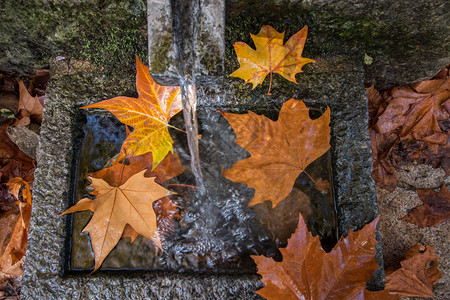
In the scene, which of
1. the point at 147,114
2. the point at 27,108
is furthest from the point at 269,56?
the point at 27,108

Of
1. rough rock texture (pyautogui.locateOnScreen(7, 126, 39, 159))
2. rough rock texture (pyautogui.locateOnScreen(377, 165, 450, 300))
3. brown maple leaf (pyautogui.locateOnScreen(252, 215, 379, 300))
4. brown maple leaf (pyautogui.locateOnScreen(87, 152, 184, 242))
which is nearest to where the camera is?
brown maple leaf (pyautogui.locateOnScreen(252, 215, 379, 300))

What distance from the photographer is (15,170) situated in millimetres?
1849

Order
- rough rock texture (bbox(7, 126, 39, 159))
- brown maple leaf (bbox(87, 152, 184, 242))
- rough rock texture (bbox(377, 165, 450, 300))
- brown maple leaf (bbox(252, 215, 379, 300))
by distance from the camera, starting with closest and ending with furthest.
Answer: brown maple leaf (bbox(252, 215, 379, 300)) < brown maple leaf (bbox(87, 152, 184, 242)) < rough rock texture (bbox(377, 165, 450, 300)) < rough rock texture (bbox(7, 126, 39, 159))

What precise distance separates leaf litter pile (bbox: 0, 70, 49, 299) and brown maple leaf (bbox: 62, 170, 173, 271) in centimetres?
74

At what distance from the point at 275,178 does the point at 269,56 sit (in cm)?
59

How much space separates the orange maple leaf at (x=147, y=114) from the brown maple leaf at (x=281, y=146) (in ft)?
1.22

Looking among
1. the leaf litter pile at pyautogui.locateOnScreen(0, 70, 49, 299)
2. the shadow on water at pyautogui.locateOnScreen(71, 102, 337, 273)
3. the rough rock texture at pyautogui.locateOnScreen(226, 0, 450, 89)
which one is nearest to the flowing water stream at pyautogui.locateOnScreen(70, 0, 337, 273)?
the shadow on water at pyautogui.locateOnScreen(71, 102, 337, 273)

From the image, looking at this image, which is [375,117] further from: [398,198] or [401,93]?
[398,198]

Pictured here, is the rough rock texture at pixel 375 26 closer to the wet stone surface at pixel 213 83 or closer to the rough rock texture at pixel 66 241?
the wet stone surface at pixel 213 83

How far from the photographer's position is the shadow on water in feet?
4.32

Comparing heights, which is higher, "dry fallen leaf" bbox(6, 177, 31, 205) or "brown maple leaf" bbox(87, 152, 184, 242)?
"brown maple leaf" bbox(87, 152, 184, 242)

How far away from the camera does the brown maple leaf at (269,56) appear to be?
1322mm

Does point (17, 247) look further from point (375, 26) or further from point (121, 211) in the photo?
point (375, 26)

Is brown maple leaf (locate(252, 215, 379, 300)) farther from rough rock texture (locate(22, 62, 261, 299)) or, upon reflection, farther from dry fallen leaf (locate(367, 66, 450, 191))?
dry fallen leaf (locate(367, 66, 450, 191))
